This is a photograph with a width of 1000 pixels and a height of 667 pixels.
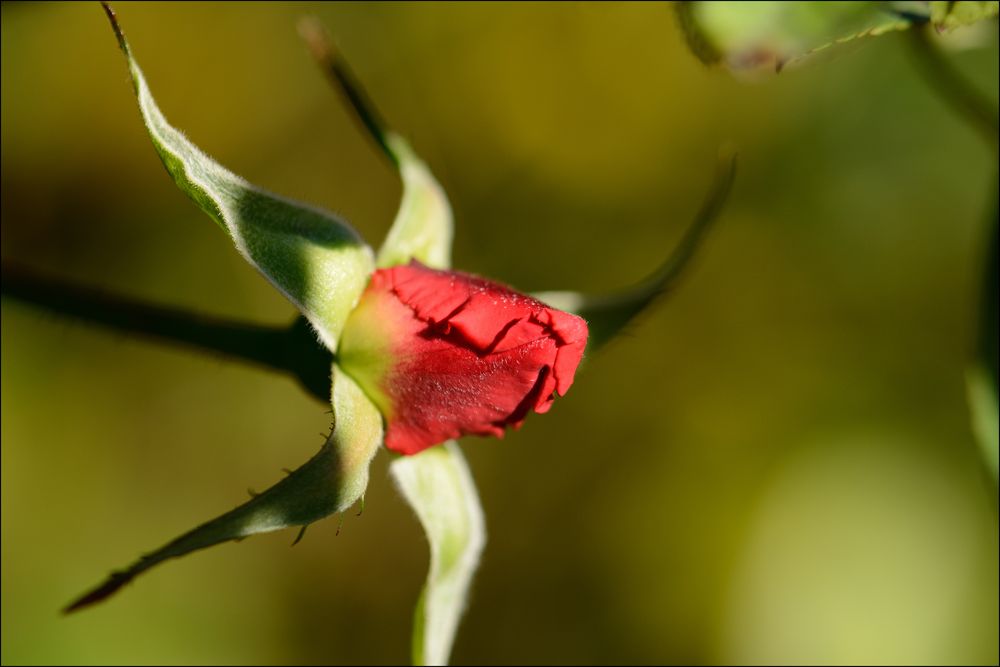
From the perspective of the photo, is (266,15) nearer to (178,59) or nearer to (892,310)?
(178,59)

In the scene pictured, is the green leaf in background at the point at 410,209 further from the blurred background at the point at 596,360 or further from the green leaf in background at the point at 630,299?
the blurred background at the point at 596,360

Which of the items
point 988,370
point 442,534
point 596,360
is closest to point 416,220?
point 442,534

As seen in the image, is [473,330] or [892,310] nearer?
[473,330]

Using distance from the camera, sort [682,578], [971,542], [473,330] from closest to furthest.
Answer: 1. [473,330]
2. [971,542]
3. [682,578]

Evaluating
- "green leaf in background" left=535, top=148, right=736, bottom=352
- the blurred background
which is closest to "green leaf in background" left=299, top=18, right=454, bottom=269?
"green leaf in background" left=535, top=148, right=736, bottom=352

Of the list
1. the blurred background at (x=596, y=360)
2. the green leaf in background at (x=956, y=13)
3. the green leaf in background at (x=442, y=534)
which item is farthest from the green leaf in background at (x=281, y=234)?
the blurred background at (x=596, y=360)

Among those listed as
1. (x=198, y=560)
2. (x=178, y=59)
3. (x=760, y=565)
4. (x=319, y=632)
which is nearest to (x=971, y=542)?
(x=760, y=565)

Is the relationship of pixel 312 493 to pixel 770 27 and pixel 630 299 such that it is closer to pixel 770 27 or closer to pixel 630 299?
pixel 630 299
